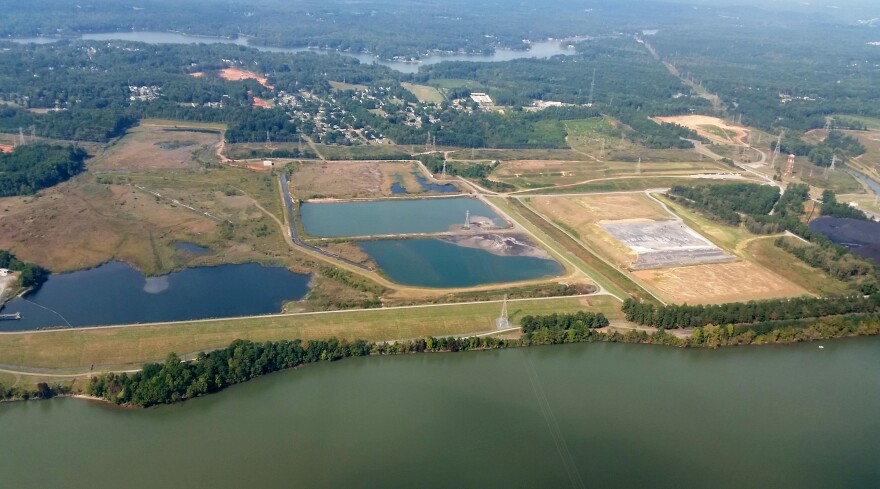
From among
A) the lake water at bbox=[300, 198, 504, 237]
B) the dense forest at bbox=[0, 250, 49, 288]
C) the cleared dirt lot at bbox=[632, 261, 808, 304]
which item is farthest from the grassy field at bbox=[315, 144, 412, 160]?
the cleared dirt lot at bbox=[632, 261, 808, 304]

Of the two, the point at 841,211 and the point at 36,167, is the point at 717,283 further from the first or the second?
the point at 36,167

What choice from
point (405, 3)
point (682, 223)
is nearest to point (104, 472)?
point (682, 223)

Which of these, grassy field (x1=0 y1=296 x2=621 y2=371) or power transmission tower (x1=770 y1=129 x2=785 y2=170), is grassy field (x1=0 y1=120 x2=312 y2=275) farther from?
power transmission tower (x1=770 y1=129 x2=785 y2=170)

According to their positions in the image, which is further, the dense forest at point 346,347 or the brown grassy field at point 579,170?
the brown grassy field at point 579,170

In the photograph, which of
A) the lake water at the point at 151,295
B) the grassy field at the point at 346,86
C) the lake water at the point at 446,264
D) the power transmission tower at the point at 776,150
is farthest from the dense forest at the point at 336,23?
the lake water at the point at 151,295

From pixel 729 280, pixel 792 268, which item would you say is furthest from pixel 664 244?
pixel 792 268

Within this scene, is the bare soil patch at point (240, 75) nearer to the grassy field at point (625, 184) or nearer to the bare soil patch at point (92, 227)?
the bare soil patch at point (92, 227)
